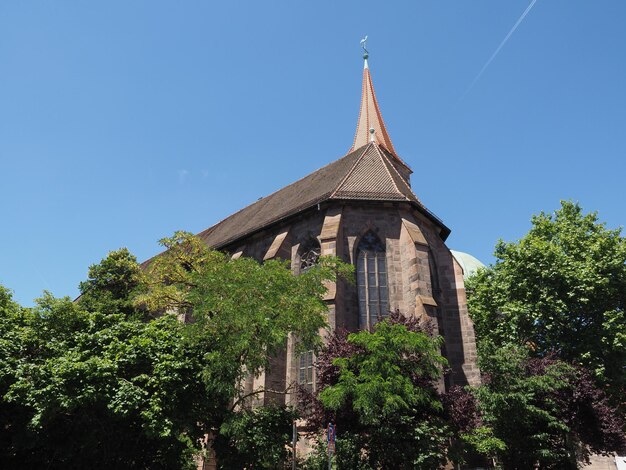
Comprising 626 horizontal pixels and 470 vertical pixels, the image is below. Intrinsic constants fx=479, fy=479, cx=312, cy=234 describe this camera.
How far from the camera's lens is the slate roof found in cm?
1953

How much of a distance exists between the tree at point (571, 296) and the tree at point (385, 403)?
30.7ft

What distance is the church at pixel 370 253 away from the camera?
55.6 ft

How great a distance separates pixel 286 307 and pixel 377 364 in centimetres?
260

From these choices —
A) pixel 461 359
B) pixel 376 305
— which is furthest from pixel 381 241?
pixel 461 359

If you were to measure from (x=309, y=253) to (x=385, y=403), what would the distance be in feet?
31.2

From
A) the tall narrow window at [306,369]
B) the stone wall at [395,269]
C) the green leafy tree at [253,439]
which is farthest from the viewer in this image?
the stone wall at [395,269]

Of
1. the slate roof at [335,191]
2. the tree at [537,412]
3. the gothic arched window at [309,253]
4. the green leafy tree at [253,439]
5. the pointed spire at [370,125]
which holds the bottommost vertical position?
the green leafy tree at [253,439]

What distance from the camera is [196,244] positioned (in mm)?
16250

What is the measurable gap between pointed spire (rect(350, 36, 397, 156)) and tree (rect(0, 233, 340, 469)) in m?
24.5

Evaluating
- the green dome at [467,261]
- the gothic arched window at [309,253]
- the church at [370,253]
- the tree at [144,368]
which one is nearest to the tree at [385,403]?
the tree at [144,368]

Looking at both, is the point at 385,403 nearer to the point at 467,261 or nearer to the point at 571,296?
the point at 571,296

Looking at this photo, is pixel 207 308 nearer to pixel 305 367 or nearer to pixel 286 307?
pixel 286 307

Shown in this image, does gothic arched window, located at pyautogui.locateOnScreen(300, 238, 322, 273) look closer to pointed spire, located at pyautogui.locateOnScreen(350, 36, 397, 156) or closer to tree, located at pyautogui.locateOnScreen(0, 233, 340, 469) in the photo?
tree, located at pyautogui.locateOnScreen(0, 233, 340, 469)

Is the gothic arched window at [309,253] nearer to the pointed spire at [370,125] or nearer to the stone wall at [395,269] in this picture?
the stone wall at [395,269]
